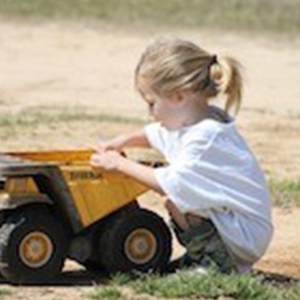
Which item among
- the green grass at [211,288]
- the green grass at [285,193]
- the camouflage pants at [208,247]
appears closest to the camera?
the green grass at [211,288]

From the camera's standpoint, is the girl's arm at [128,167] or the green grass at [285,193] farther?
the green grass at [285,193]

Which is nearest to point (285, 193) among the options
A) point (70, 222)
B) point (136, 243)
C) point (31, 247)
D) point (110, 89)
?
point (136, 243)

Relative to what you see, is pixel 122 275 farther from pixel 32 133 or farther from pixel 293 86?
pixel 293 86

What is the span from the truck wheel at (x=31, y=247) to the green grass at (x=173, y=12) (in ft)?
59.5

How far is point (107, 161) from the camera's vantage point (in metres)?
7.20

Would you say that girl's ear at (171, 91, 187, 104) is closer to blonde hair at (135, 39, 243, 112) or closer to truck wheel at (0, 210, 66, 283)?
blonde hair at (135, 39, 243, 112)

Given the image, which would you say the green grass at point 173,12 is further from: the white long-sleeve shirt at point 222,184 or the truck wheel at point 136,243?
the white long-sleeve shirt at point 222,184

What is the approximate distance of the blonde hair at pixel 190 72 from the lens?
7238 mm

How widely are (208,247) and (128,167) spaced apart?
20.4 inches

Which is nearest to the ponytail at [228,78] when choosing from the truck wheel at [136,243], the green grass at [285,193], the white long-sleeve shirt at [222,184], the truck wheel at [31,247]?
the white long-sleeve shirt at [222,184]

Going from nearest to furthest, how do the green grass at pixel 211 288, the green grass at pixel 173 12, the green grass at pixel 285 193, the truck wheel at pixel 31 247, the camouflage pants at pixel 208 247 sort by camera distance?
1. the green grass at pixel 211 288
2. the truck wheel at pixel 31 247
3. the camouflage pants at pixel 208 247
4. the green grass at pixel 285 193
5. the green grass at pixel 173 12

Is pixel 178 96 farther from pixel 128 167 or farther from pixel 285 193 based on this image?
pixel 285 193

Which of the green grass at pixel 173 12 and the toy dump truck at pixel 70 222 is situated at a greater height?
the toy dump truck at pixel 70 222

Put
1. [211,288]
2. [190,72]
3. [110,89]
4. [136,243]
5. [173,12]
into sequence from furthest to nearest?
[173,12] → [110,89] → [136,243] → [190,72] → [211,288]
